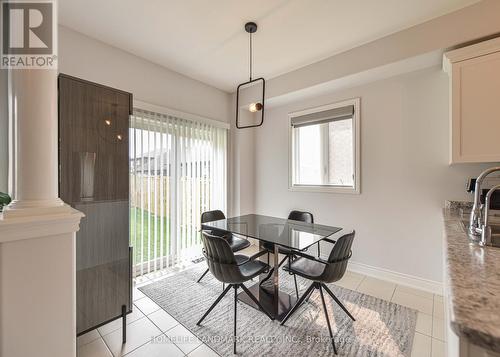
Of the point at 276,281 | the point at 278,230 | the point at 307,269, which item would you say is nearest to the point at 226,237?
the point at 278,230

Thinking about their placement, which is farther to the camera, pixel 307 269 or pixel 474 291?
pixel 307 269

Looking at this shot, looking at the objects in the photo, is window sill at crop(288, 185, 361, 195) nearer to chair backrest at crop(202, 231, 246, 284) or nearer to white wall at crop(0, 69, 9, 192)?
chair backrest at crop(202, 231, 246, 284)

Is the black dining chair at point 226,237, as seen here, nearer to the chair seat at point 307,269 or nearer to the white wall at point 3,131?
the chair seat at point 307,269

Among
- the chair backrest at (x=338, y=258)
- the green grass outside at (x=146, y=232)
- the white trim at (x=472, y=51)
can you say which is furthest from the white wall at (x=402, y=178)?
the green grass outside at (x=146, y=232)

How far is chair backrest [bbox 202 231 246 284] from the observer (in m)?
1.71

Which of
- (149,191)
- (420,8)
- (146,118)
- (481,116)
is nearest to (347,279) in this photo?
(481,116)

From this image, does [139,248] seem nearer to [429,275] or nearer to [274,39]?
[274,39]

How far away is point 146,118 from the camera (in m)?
2.81

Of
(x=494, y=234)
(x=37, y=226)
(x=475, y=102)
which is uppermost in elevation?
(x=475, y=102)

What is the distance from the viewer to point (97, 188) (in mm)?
1778

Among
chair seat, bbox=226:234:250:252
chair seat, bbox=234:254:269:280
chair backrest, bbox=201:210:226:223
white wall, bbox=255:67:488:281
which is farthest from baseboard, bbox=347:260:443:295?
chair backrest, bbox=201:210:226:223

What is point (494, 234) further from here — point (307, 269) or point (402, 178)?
point (307, 269)

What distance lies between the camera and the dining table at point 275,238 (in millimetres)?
1986

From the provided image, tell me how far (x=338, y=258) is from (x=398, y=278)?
5.09 feet
